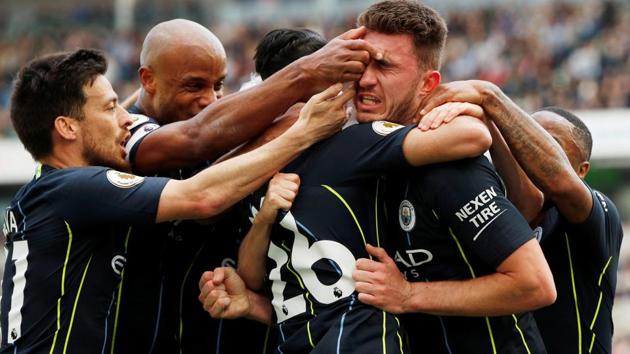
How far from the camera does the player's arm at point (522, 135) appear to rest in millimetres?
4859

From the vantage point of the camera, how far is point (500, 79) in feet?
58.9

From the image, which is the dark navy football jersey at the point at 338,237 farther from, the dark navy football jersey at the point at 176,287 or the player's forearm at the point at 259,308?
the dark navy football jersey at the point at 176,287

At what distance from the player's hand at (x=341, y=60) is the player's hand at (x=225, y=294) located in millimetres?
1008

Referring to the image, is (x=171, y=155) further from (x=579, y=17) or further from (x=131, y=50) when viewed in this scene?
(x=131, y=50)

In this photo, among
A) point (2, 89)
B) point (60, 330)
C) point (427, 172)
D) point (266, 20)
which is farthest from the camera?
point (266, 20)

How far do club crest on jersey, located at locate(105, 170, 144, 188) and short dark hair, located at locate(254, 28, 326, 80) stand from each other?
2.88 ft

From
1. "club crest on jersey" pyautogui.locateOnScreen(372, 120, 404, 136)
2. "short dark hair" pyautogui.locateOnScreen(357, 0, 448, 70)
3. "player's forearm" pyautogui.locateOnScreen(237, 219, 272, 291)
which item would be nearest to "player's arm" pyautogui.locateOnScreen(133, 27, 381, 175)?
"short dark hair" pyautogui.locateOnScreen(357, 0, 448, 70)

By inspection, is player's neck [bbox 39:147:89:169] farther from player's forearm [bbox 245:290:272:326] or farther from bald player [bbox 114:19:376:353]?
player's forearm [bbox 245:290:272:326]

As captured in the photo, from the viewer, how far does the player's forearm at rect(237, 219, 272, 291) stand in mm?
4914

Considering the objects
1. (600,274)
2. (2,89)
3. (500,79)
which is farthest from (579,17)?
(600,274)

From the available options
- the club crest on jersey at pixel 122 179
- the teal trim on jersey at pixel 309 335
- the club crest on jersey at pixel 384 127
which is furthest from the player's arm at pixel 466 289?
the club crest on jersey at pixel 122 179

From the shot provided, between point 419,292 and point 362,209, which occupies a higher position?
point 362,209

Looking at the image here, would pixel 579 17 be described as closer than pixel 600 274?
No

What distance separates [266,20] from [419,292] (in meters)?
19.7
